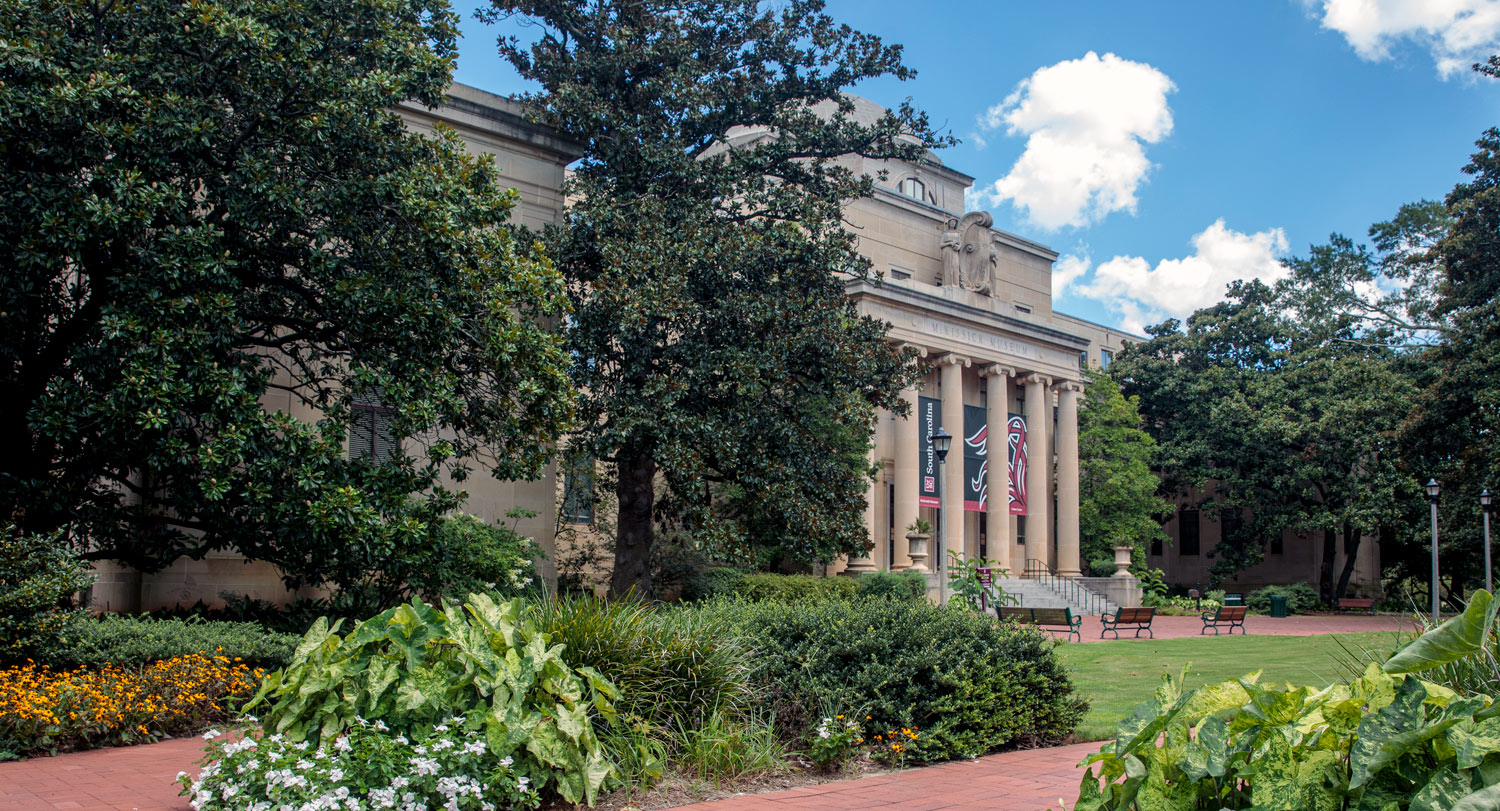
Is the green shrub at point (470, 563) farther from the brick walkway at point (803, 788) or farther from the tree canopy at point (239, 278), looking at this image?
the brick walkway at point (803, 788)

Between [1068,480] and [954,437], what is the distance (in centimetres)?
730

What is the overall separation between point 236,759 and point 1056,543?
45346 mm

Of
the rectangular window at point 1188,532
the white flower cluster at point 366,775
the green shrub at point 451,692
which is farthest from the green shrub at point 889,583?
the rectangular window at point 1188,532

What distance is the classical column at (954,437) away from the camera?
135 ft

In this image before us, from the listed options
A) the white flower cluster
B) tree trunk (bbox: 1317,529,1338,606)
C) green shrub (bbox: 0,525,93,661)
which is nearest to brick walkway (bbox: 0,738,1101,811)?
the white flower cluster

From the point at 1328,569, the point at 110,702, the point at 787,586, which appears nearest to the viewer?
the point at 110,702

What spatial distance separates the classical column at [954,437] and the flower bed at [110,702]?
32.7 metres

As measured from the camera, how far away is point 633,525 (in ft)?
75.9

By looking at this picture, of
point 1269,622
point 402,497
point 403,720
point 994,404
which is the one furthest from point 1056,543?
point 403,720

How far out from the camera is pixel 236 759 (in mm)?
6156

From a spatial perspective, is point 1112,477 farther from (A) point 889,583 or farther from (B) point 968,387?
(A) point 889,583

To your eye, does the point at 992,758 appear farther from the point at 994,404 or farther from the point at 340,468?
the point at 994,404

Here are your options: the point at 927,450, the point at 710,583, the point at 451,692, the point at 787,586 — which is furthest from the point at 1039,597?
the point at 451,692

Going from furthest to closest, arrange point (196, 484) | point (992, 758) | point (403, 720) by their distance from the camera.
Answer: point (196, 484) < point (992, 758) < point (403, 720)
